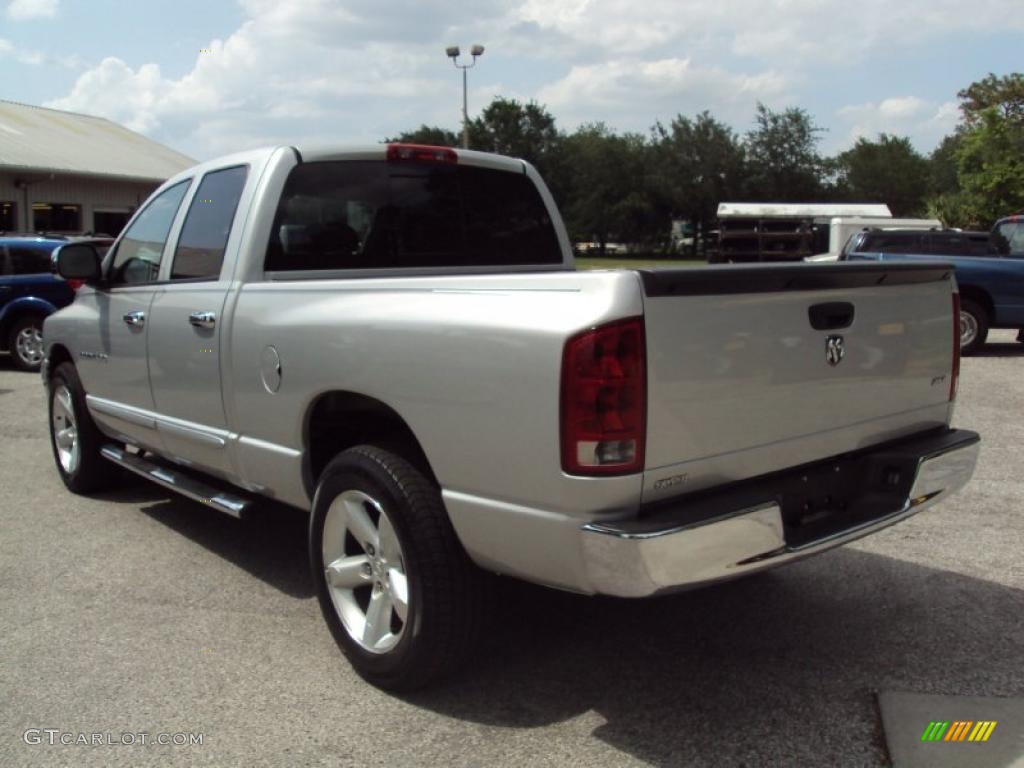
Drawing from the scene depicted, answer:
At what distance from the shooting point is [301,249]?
4.20m

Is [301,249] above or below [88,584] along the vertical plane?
above

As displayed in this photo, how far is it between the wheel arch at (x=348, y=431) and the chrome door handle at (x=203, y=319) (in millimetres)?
762

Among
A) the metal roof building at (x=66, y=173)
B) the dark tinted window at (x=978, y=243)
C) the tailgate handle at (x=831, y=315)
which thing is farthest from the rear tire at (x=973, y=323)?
the metal roof building at (x=66, y=173)

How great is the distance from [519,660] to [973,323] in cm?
1203

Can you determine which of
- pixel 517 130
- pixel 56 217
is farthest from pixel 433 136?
pixel 56 217

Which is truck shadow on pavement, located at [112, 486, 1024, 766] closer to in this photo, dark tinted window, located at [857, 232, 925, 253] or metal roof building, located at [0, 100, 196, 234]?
dark tinted window, located at [857, 232, 925, 253]

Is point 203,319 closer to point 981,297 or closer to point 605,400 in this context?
point 605,400

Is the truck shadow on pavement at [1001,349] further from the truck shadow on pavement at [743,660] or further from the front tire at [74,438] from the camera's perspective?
the front tire at [74,438]

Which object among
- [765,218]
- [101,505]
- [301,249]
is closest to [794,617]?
[301,249]

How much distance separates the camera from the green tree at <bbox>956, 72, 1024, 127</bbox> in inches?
2591

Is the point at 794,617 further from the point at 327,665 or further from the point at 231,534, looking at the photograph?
the point at 231,534

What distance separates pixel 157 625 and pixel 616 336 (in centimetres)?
248

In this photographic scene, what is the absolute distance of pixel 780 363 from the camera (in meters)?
2.96

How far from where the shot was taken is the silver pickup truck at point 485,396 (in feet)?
8.70
